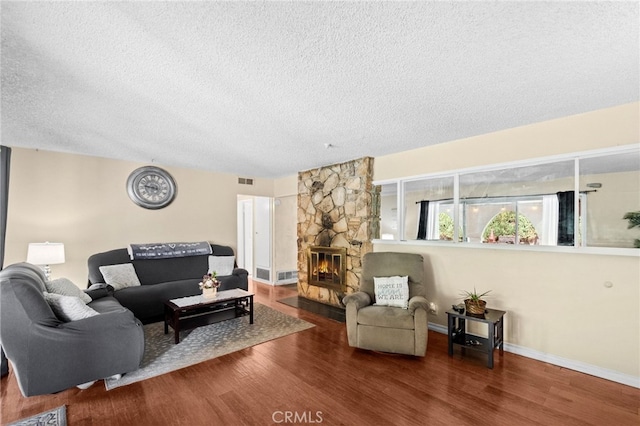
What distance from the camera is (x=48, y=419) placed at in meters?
1.98

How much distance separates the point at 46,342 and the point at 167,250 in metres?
2.63

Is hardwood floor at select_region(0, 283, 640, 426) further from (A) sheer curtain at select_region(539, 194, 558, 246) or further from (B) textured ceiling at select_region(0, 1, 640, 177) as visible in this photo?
(B) textured ceiling at select_region(0, 1, 640, 177)

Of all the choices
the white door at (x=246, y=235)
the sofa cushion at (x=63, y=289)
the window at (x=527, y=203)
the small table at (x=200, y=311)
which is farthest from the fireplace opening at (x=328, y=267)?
the sofa cushion at (x=63, y=289)

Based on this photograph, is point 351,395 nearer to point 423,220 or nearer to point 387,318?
point 387,318

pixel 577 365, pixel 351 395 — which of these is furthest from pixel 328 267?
pixel 577 365

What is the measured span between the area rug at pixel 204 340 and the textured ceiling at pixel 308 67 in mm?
2469

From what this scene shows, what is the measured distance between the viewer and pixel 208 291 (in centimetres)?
369

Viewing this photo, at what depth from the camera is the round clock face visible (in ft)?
15.3

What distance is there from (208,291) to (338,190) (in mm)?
2552

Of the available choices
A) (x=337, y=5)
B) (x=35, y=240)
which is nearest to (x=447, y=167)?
(x=337, y=5)

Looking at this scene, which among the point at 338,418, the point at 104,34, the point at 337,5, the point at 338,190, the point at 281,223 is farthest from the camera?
the point at 281,223

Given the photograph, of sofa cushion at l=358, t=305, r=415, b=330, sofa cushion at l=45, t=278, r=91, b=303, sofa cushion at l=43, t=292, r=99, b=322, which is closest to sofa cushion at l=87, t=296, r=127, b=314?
sofa cushion at l=45, t=278, r=91, b=303

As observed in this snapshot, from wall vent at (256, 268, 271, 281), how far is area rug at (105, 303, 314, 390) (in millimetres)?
2138

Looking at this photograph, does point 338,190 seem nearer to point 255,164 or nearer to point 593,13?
point 255,164
